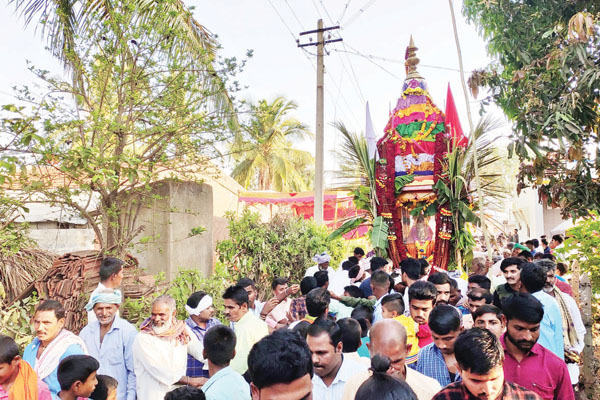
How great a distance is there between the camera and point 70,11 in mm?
6148

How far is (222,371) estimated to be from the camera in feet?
9.61

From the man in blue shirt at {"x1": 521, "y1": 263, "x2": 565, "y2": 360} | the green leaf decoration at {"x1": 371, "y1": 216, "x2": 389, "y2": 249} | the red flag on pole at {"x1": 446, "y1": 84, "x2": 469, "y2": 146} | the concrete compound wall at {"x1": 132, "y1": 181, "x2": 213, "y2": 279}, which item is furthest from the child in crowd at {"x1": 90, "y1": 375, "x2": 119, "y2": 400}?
the red flag on pole at {"x1": 446, "y1": 84, "x2": 469, "y2": 146}

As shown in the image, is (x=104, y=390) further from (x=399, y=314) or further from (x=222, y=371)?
(x=399, y=314)

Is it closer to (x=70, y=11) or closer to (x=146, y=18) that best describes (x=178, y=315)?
(x=146, y=18)

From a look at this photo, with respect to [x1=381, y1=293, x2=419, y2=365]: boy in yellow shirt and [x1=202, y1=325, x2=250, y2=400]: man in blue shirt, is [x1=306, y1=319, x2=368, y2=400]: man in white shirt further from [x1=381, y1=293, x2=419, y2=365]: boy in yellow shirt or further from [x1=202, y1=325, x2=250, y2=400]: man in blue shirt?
[x1=381, y1=293, x2=419, y2=365]: boy in yellow shirt

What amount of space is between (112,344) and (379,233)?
581cm

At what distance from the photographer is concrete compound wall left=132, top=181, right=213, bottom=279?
697 centimetres

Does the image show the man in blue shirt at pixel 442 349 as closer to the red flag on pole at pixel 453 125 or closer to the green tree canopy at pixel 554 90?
the green tree canopy at pixel 554 90

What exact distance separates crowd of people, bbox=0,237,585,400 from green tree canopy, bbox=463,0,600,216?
68.3 inches

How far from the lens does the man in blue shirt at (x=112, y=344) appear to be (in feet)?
12.5

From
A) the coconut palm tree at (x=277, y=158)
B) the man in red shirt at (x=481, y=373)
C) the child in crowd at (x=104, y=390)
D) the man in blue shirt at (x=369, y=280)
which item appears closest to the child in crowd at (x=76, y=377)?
the child in crowd at (x=104, y=390)

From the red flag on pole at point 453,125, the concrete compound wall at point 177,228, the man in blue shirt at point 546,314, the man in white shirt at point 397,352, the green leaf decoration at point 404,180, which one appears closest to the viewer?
the man in white shirt at point 397,352

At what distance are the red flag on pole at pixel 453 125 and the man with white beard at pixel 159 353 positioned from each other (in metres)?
6.62

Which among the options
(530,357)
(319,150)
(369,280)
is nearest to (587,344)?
(369,280)
